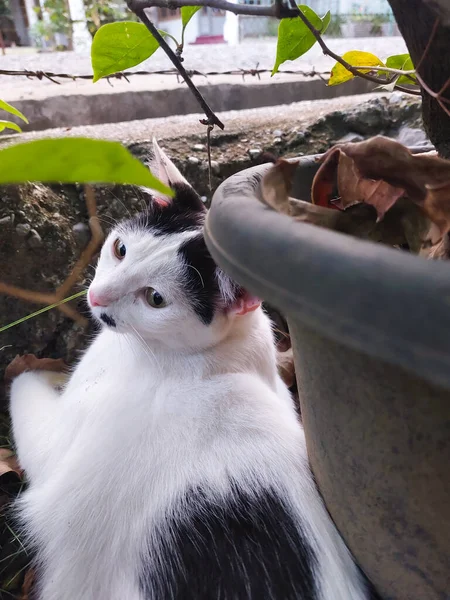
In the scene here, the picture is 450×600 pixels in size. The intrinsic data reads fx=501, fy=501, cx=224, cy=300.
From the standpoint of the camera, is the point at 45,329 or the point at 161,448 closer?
the point at 161,448

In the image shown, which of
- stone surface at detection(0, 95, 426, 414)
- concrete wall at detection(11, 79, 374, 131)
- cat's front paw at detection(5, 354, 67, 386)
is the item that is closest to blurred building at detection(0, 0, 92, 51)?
concrete wall at detection(11, 79, 374, 131)

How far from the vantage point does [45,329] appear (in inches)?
39.8

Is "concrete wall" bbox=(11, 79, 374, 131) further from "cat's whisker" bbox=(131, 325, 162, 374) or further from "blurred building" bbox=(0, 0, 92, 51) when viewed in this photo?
"blurred building" bbox=(0, 0, 92, 51)

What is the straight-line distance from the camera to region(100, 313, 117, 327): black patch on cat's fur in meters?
0.75

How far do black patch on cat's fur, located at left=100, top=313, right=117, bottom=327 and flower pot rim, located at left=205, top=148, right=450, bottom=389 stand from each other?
1.39ft

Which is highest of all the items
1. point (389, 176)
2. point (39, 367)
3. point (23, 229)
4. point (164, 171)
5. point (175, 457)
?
point (389, 176)

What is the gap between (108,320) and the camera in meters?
0.75

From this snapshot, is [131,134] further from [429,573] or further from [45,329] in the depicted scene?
[429,573]

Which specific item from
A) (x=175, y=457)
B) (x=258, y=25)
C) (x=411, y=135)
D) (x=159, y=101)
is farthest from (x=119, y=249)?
(x=258, y=25)

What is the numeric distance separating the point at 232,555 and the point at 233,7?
64 centimetres

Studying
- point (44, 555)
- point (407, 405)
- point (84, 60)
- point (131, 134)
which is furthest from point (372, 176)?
point (84, 60)

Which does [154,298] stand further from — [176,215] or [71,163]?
[71,163]

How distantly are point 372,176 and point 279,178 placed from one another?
90 millimetres

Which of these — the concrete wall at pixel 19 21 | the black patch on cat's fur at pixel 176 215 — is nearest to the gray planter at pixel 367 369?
the black patch on cat's fur at pixel 176 215
